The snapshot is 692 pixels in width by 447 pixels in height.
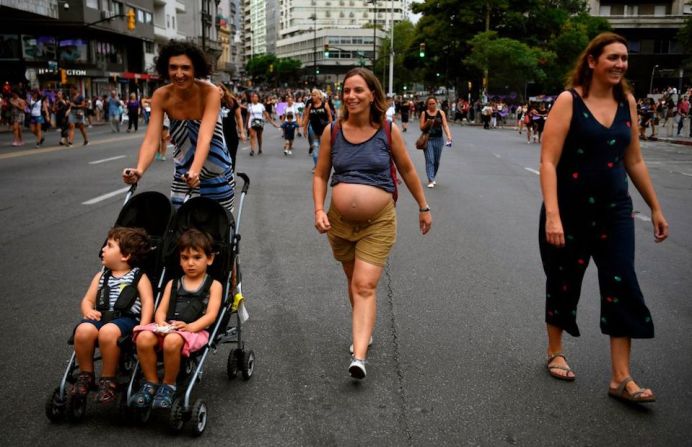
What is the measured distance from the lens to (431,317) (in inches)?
206

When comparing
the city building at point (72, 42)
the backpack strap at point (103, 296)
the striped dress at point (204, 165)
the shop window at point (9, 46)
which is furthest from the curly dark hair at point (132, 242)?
the shop window at point (9, 46)

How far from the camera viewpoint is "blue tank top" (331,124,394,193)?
160 inches

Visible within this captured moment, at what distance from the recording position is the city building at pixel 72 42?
130 feet

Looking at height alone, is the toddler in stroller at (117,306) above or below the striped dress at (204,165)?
below

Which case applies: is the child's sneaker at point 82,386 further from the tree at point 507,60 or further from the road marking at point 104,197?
the tree at point 507,60

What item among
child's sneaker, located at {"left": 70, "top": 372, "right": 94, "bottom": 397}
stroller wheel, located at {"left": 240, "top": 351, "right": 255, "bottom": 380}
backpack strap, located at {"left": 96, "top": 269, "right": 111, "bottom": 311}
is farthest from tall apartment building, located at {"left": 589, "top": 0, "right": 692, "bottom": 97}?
child's sneaker, located at {"left": 70, "top": 372, "right": 94, "bottom": 397}

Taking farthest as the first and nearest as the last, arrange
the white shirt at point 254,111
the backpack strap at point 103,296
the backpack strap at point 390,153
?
the white shirt at point 254,111 < the backpack strap at point 390,153 < the backpack strap at point 103,296

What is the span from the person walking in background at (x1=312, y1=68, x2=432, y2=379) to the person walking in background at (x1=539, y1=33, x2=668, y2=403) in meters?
0.89

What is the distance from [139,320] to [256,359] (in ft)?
3.25

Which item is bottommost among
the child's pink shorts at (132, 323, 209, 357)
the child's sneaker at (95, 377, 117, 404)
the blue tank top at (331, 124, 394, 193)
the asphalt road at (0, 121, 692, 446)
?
the asphalt road at (0, 121, 692, 446)

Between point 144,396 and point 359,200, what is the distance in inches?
62.9

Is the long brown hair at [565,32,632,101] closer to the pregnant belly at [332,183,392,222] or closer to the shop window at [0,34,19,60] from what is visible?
the pregnant belly at [332,183,392,222]

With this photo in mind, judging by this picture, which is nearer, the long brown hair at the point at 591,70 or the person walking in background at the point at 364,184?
the long brown hair at the point at 591,70

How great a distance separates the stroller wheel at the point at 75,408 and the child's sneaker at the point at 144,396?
294 mm
